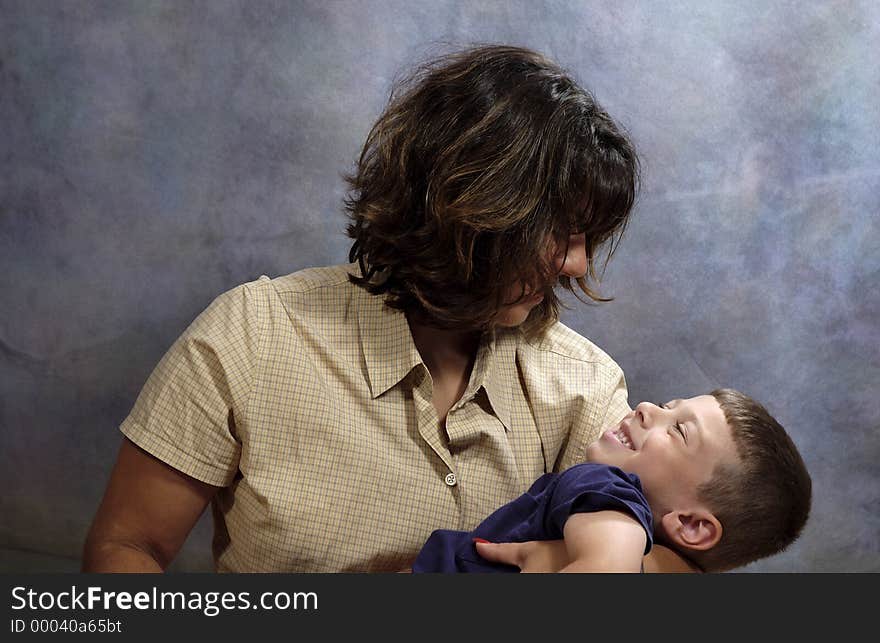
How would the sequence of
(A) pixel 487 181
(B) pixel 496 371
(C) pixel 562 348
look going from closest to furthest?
(A) pixel 487 181 < (B) pixel 496 371 < (C) pixel 562 348

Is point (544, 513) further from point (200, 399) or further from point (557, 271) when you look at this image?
point (200, 399)

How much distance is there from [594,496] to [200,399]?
26.4 inches

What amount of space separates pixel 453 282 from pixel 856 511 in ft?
4.73

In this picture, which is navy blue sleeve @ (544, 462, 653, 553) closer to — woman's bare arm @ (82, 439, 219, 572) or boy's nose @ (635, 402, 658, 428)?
boy's nose @ (635, 402, 658, 428)

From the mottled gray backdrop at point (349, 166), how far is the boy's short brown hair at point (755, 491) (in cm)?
76

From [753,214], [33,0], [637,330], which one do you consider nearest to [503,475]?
[637,330]

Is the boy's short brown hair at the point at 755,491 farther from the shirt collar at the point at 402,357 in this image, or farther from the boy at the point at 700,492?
the shirt collar at the point at 402,357

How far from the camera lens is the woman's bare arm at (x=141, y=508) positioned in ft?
5.33

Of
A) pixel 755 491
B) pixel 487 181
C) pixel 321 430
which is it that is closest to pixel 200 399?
pixel 321 430

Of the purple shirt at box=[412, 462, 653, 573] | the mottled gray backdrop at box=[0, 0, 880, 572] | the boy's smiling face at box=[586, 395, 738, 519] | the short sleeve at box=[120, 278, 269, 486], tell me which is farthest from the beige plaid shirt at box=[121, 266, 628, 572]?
the mottled gray backdrop at box=[0, 0, 880, 572]

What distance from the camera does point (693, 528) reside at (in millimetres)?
1616

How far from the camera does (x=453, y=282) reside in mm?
1658

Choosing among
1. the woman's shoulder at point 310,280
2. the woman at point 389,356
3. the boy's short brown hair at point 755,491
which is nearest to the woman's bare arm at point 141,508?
the woman at point 389,356

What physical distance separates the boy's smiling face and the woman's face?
0.29 metres
